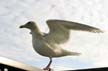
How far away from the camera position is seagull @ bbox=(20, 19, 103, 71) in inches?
88.1

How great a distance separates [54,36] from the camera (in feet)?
7.86

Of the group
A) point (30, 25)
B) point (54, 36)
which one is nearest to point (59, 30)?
point (54, 36)

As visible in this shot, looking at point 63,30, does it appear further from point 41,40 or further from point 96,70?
point 96,70

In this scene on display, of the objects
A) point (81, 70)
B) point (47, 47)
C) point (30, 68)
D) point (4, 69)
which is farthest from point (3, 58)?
point (47, 47)

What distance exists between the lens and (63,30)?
2.46m

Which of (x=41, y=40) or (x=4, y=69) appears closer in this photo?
(x=4, y=69)

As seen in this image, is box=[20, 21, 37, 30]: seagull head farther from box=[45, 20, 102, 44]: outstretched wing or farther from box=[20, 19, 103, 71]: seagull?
box=[45, 20, 102, 44]: outstretched wing

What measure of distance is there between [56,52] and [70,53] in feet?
0.37

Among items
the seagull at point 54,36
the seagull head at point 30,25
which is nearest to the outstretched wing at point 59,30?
the seagull at point 54,36

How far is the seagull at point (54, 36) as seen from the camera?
224 centimetres

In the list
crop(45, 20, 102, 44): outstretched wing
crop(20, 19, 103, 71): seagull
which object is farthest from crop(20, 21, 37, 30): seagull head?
crop(45, 20, 102, 44): outstretched wing

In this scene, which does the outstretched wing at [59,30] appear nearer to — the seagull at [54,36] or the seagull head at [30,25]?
the seagull at [54,36]

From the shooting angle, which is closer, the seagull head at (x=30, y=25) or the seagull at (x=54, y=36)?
the seagull at (x=54, y=36)

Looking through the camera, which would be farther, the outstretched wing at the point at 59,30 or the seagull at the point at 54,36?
the outstretched wing at the point at 59,30
